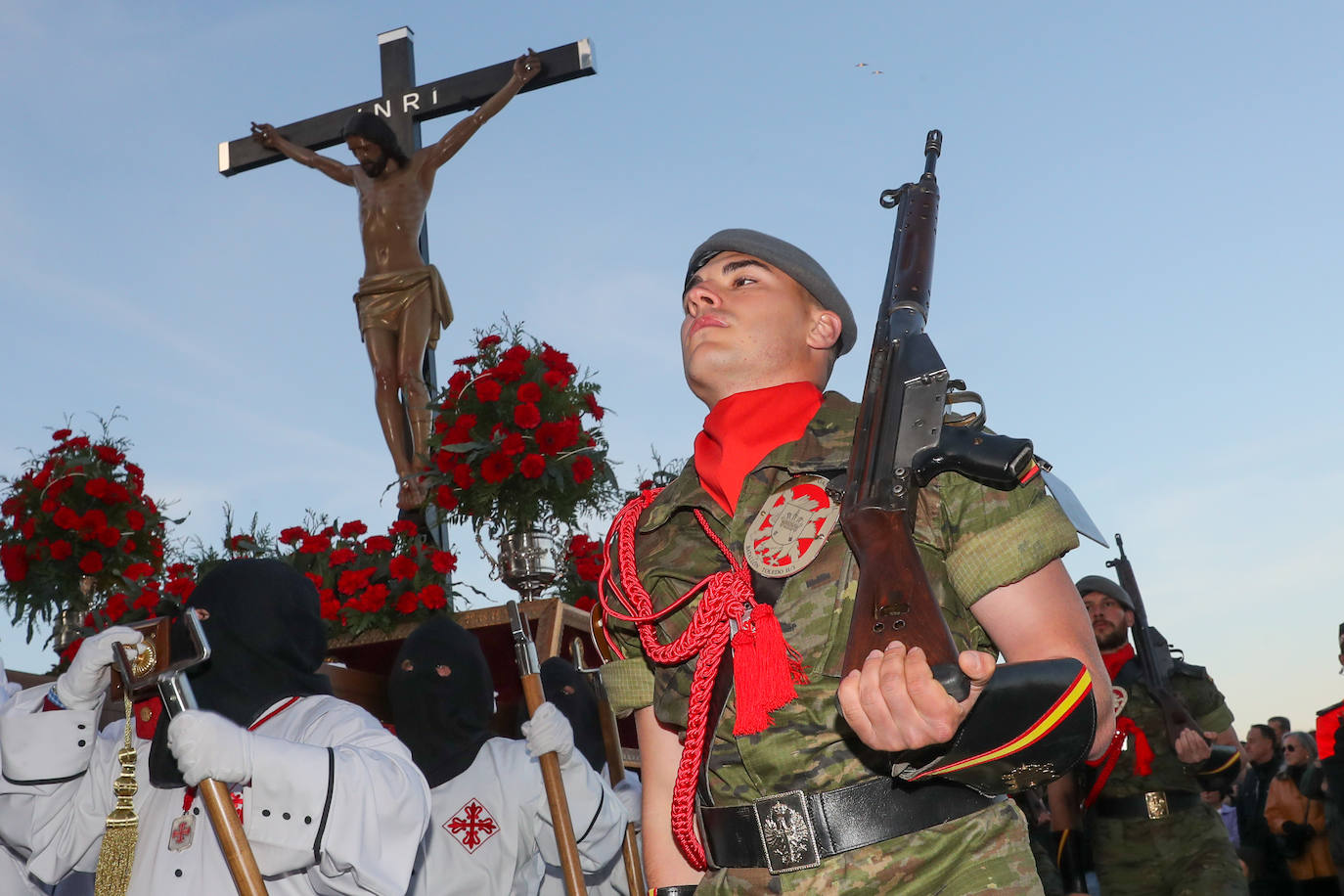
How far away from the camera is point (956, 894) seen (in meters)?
2.14

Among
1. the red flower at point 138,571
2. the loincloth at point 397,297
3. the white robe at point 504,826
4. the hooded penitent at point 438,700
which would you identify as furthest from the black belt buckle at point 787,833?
the loincloth at point 397,297

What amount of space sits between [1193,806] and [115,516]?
567 cm

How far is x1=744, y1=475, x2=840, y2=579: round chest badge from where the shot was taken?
236 cm

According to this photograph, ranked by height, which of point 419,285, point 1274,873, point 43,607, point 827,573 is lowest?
point 1274,873

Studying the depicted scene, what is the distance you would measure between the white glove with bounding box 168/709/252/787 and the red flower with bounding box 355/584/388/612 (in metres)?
2.01

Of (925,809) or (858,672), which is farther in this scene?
(925,809)

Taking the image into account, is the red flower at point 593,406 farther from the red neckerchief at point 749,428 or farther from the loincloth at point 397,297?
the red neckerchief at point 749,428

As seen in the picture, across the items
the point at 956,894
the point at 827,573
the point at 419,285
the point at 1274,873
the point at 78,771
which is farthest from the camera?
the point at 1274,873

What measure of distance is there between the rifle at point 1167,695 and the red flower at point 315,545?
15.2ft

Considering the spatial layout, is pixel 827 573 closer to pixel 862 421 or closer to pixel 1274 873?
pixel 862 421

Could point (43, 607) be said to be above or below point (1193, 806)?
above

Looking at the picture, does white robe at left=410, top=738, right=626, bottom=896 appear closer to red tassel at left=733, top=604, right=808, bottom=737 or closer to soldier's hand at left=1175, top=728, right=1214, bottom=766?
red tassel at left=733, top=604, right=808, bottom=737

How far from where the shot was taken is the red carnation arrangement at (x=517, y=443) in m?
5.85

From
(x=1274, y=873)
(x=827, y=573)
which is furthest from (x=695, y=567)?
(x=1274, y=873)
